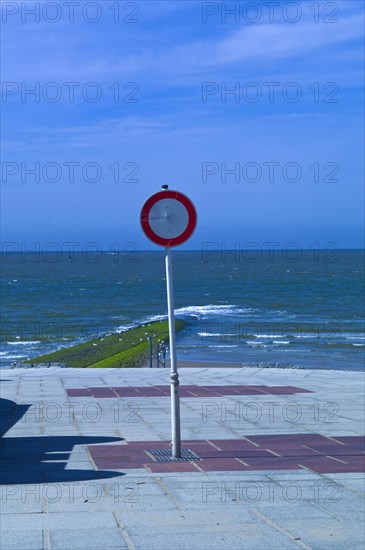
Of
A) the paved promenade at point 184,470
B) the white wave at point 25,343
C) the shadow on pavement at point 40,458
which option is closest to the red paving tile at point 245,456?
the paved promenade at point 184,470

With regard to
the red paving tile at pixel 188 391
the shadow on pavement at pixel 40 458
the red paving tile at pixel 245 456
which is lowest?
the red paving tile at pixel 188 391

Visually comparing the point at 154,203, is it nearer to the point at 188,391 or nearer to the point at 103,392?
the point at 103,392

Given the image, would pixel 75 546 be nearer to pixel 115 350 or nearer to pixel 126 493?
pixel 126 493

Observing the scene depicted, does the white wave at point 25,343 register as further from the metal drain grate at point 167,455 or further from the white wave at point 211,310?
the metal drain grate at point 167,455

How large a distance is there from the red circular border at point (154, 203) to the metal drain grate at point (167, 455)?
2045 millimetres

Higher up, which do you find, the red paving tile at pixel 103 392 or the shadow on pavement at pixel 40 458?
the shadow on pavement at pixel 40 458

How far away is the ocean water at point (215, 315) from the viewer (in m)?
42.2

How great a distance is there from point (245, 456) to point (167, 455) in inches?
30.0

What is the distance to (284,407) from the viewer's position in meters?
13.5

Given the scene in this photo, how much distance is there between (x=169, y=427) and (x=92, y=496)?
370 centimetres

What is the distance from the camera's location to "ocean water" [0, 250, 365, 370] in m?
42.2

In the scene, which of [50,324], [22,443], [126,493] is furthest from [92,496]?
[50,324]

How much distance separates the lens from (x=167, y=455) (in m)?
9.63

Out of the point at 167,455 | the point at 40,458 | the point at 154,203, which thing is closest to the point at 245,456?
the point at 167,455
